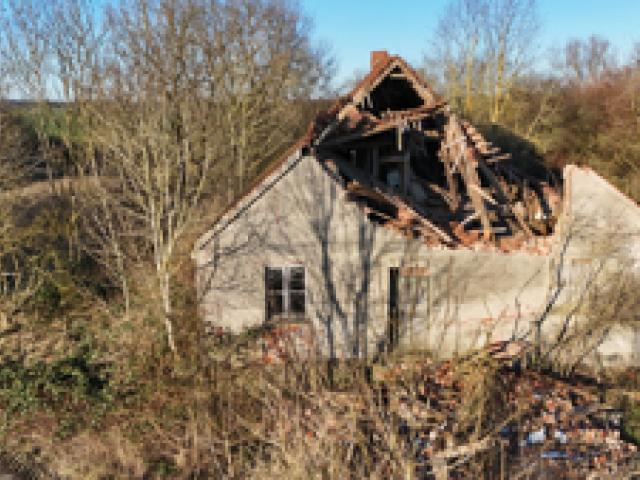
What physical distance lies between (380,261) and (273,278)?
2414 mm

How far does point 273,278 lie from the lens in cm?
1034

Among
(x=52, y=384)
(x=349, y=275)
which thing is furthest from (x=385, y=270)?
(x=52, y=384)

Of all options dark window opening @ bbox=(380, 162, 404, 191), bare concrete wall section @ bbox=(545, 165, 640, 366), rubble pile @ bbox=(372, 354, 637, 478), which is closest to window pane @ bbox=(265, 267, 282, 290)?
rubble pile @ bbox=(372, 354, 637, 478)

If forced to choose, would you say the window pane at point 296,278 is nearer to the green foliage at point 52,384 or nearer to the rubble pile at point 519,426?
the rubble pile at point 519,426

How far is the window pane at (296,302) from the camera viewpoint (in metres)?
10.4

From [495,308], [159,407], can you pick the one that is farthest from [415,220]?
[159,407]

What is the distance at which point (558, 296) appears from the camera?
35.0ft

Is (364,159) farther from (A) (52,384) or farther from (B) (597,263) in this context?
(A) (52,384)

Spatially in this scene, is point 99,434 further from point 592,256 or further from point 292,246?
point 592,256

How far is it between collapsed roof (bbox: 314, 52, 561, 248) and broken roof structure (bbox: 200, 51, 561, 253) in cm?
2

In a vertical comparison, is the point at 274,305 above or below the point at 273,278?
below

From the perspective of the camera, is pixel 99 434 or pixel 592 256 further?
pixel 592 256

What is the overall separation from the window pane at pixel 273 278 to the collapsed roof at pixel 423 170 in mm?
2376

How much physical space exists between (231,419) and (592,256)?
863 cm
